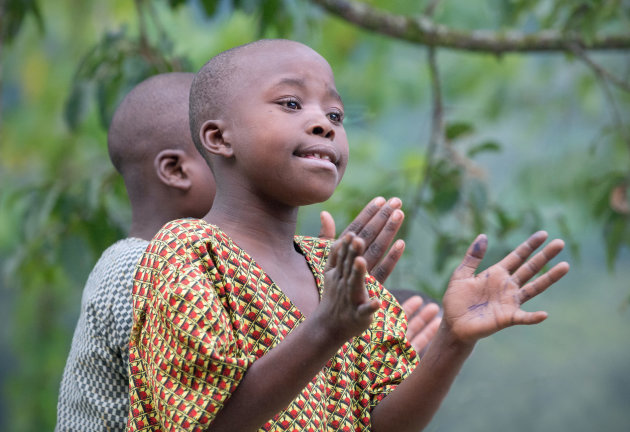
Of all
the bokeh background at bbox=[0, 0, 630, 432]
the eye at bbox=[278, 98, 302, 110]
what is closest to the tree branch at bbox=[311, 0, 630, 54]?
the bokeh background at bbox=[0, 0, 630, 432]

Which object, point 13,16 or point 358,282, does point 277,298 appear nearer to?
point 358,282

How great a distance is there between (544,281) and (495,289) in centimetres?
8

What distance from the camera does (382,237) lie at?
160cm

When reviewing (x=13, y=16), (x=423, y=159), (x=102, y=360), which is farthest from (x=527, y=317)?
(x=423, y=159)

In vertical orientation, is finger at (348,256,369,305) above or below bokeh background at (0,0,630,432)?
below

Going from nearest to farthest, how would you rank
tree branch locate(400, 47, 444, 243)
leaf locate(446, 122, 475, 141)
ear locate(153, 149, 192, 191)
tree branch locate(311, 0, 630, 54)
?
ear locate(153, 149, 192, 191) → leaf locate(446, 122, 475, 141) → tree branch locate(400, 47, 444, 243) → tree branch locate(311, 0, 630, 54)

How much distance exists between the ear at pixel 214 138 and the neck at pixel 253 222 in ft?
0.25

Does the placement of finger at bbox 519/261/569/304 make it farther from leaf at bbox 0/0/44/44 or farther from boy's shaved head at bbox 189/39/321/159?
leaf at bbox 0/0/44/44

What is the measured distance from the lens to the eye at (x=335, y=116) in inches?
62.4

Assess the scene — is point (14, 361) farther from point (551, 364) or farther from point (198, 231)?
point (198, 231)

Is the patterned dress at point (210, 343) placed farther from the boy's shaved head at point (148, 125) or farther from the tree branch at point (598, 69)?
the tree branch at point (598, 69)

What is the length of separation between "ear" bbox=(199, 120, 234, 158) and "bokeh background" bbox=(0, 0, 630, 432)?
80 cm

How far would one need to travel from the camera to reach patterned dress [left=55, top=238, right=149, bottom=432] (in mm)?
1759

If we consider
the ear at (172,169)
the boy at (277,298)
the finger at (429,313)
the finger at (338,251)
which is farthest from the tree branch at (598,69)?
the finger at (338,251)
